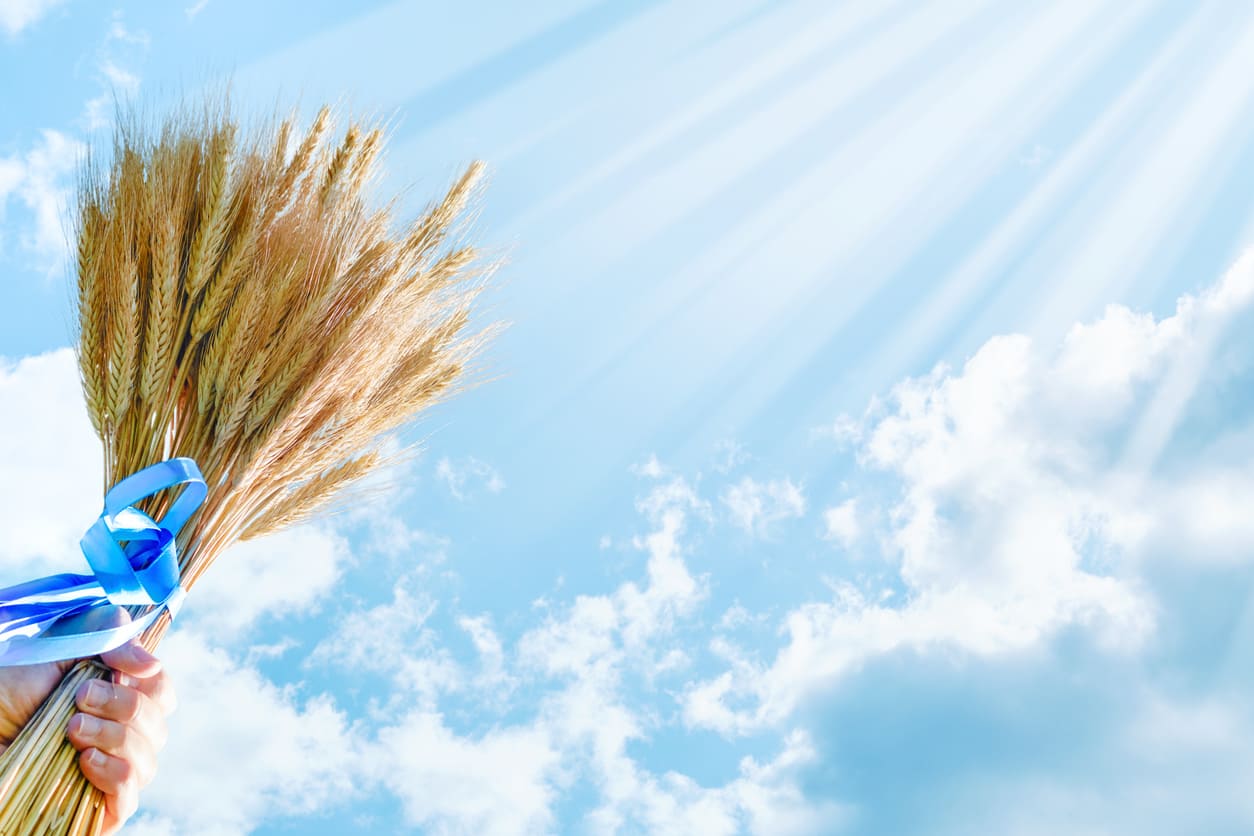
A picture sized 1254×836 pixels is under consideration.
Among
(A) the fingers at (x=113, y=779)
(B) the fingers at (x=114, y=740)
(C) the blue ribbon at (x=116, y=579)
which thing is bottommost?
(A) the fingers at (x=113, y=779)

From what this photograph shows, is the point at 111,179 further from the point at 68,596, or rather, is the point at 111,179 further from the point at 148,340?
the point at 68,596

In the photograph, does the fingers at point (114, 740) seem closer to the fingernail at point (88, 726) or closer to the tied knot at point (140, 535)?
the fingernail at point (88, 726)

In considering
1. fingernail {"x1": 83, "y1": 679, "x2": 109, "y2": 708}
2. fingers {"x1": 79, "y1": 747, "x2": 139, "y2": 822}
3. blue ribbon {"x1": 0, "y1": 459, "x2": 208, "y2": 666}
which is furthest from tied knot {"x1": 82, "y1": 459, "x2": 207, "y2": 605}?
fingers {"x1": 79, "y1": 747, "x2": 139, "y2": 822}

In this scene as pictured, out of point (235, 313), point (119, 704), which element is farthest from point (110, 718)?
point (235, 313)

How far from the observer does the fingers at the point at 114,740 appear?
1621 mm

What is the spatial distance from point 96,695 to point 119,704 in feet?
0.13

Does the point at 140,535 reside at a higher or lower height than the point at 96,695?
higher

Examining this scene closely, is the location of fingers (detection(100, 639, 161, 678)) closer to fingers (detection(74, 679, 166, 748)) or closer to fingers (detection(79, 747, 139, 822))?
fingers (detection(74, 679, 166, 748))

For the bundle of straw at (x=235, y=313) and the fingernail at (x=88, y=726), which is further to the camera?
the bundle of straw at (x=235, y=313)

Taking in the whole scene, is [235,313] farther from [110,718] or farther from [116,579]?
[110,718]

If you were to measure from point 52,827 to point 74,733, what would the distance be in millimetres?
143

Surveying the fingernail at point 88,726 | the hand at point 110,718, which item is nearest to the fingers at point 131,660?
the hand at point 110,718

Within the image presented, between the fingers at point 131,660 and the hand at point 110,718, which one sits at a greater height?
the fingers at point 131,660

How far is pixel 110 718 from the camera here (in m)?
1.66
